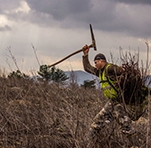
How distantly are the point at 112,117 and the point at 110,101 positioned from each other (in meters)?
0.26

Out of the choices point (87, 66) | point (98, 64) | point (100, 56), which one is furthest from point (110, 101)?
point (87, 66)

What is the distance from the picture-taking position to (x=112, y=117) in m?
6.70

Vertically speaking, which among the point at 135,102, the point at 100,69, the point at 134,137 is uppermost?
the point at 100,69

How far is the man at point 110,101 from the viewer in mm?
6453

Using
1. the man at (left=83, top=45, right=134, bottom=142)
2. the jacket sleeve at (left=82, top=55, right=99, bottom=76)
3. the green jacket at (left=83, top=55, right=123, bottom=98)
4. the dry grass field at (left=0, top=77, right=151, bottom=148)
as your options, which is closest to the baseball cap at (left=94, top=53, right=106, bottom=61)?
the man at (left=83, top=45, right=134, bottom=142)

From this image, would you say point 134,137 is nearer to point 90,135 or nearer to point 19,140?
point 90,135

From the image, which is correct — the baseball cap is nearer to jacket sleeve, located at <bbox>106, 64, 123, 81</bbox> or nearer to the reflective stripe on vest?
the reflective stripe on vest

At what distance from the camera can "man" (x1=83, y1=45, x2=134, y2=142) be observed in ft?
21.2

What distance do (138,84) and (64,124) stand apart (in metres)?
1.35

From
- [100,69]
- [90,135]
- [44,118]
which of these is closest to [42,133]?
[44,118]

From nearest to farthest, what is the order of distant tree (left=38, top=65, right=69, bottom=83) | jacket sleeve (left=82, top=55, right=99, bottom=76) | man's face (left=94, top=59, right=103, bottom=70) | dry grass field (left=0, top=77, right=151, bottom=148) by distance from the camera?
dry grass field (left=0, top=77, right=151, bottom=148), man's face (left=94, top=59, right=103, bottom=70), jacket sleeve (left=82, top=55, right=99, bottom=76), distant tree (left=38, top=65, right=69, bottom=83)

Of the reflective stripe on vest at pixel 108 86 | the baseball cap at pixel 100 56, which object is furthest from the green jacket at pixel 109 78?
the baseball cap at pixel 100 56

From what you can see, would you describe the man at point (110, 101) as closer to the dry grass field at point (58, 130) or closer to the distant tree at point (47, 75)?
the dry grass field at point (58, 130)

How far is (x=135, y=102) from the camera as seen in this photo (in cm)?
641
